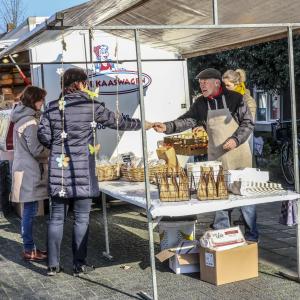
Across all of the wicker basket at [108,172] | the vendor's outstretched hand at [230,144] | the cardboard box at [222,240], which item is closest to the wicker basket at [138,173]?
the wicker basket at [108,172]

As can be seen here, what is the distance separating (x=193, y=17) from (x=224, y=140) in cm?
136

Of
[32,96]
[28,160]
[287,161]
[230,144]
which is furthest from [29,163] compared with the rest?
[287,161]

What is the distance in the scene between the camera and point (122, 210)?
9227mm

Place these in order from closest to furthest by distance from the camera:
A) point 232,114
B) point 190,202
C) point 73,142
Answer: point 190,202 → point 73,142 → point 232,114

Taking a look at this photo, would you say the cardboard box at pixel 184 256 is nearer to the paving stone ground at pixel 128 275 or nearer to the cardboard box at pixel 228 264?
the paving stone ground at pixel 128 275

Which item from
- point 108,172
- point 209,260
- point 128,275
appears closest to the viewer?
point 209,260

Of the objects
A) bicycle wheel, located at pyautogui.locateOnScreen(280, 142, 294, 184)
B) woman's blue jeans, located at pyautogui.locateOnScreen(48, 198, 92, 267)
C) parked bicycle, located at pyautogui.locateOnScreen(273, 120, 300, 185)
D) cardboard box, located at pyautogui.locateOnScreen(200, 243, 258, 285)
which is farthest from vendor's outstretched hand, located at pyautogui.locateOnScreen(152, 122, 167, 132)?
bicycle wheel, located at pyautogui.locateOnScreen(280, 142, 294, 184)

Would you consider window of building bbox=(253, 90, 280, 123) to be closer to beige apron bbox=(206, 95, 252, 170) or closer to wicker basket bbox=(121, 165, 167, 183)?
beige apron bbox=(206, 95, 252, 170)

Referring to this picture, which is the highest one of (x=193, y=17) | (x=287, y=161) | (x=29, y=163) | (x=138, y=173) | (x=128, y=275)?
(x=193, y=17)

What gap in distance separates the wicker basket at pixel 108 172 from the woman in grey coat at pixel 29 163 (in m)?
0.63

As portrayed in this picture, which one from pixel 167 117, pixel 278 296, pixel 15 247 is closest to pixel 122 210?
pixel 167 117

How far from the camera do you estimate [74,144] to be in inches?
212

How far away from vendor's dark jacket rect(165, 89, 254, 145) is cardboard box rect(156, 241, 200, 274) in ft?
3.56

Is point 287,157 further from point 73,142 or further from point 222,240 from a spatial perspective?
point 73,142
